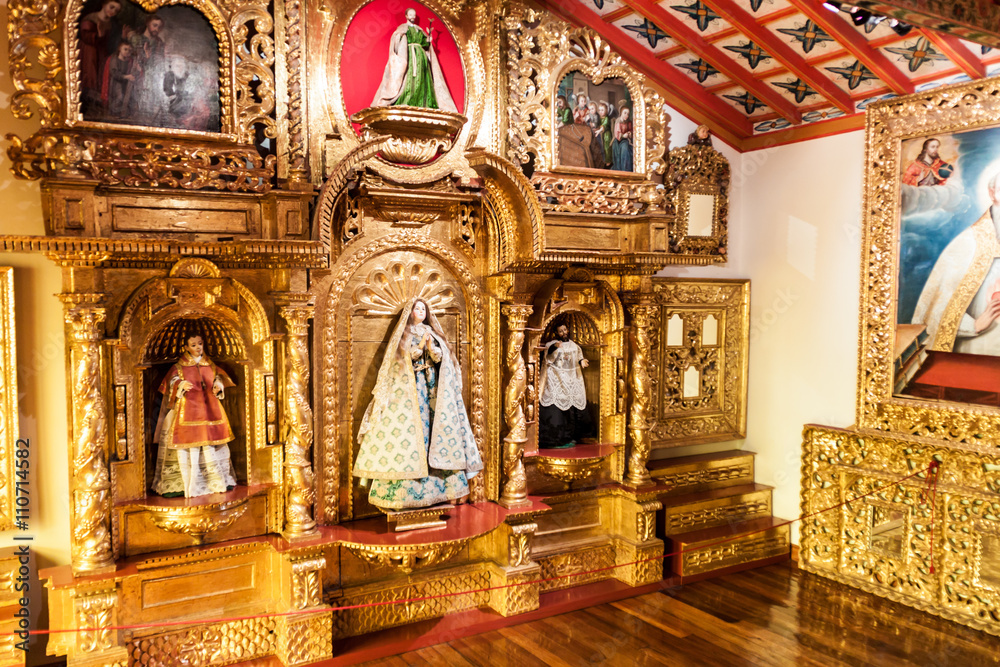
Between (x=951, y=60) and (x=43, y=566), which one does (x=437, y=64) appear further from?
(x=43, y=566)

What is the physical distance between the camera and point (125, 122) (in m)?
4.68

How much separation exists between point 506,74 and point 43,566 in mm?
4721

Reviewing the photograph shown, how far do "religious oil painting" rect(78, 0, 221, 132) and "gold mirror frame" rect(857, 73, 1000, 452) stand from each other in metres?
5.27

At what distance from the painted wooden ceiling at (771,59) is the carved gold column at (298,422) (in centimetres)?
340

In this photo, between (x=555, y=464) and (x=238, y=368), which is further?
(x=555, y=464)

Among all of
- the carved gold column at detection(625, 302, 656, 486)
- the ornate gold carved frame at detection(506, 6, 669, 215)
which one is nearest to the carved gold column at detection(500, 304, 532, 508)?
the ornate gold carved frame at detection(506, 6, 669, 215)

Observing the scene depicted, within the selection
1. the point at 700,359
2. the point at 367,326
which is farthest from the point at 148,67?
the point at 700,359

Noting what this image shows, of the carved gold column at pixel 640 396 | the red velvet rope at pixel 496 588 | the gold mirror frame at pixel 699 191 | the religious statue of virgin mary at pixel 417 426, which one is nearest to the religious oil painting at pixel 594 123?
the gold mirror frame at pixel 699 191

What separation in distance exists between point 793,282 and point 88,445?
19.9 ft

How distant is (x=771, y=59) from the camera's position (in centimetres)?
638

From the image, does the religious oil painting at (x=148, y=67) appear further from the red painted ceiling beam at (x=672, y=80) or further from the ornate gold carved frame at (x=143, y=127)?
the red painted ceiling beam at (x=672, y=80)

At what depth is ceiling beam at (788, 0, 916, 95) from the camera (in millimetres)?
5539

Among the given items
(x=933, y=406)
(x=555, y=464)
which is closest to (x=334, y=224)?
(x=555, y=464)

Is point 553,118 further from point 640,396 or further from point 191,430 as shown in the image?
point 191,430
